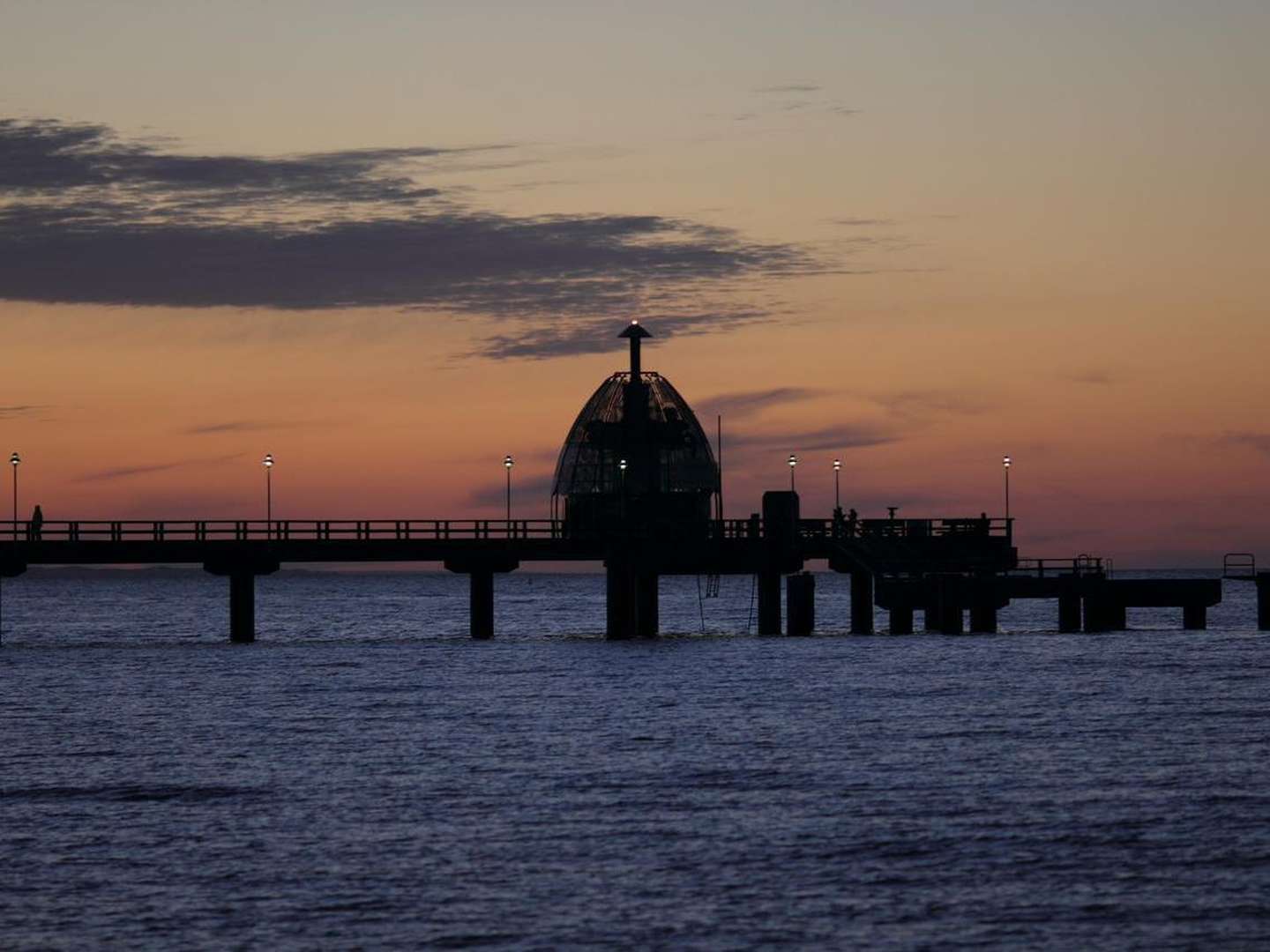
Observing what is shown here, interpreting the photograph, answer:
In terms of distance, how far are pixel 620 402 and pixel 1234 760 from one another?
193 ft

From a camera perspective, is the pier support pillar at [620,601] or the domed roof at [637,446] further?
the domed roof at [637,446]

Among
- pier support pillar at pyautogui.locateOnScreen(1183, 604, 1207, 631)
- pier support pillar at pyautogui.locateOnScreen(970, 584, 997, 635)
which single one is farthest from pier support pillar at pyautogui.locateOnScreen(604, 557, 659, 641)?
pier support pillar at pyautogui.locateOnScreen(1183, 604, 1207, 631)

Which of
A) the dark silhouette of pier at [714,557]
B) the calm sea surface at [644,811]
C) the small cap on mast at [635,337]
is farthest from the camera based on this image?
the small cap on mast at [635,337]

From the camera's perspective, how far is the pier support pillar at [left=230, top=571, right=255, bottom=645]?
277 ft

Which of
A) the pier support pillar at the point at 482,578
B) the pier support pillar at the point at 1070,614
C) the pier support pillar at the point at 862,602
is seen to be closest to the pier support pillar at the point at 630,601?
the pier support pillar at the point at 482,578

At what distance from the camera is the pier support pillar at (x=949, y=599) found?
274 ft

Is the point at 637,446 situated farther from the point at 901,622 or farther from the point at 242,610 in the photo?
the point at 242,610

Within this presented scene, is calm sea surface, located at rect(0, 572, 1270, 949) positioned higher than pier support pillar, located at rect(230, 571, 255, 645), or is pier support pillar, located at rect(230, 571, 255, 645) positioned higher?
pier support pillar, located at rect(230, 571, 255, 645)

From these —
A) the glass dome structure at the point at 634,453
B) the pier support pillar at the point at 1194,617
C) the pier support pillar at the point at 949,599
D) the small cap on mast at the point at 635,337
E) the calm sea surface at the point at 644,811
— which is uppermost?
the small cap on mast at the point at 635,337

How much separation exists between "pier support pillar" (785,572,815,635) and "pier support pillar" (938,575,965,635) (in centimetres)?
603

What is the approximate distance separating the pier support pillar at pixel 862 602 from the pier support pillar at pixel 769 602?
3254 millimetres

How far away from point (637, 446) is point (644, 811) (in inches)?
2437

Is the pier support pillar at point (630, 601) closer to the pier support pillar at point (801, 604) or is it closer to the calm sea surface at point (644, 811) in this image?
the pier support pillar at point (801, 604)

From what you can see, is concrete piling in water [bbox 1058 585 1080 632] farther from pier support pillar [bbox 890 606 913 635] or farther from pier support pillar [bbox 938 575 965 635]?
pier support pillar [bbox 938 575 965 635]
